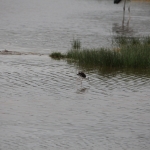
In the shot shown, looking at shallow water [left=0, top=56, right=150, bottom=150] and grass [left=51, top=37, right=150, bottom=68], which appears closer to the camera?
shallow water [left=0, top=56, right=150, bottom=150]

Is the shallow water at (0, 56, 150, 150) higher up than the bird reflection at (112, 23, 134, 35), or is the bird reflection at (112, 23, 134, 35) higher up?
the shallow water at (0, 56, 150, 150)

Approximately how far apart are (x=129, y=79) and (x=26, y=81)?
11.2 feet

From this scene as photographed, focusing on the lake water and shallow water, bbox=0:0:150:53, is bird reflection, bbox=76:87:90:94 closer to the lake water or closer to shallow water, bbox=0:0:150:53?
the lake water

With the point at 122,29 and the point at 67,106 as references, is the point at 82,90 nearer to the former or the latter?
the point at 67,106

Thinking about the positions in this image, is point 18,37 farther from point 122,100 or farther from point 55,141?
point 55,141

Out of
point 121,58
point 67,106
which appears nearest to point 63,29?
point 121,58

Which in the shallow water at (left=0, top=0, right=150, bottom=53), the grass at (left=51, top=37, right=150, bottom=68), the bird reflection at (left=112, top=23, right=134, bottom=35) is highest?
the grass at (left=51, top=37, right=150, bottom=68)

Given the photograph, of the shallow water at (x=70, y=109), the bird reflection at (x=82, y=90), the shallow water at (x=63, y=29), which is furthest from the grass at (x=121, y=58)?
the shallow water at (x=63, y=29)

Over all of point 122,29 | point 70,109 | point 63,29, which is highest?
point 70,109

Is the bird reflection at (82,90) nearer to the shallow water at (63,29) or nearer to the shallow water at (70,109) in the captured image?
the shallow water at (70,109)

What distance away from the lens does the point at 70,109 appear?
16.7 metres

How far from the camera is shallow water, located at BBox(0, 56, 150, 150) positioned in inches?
539

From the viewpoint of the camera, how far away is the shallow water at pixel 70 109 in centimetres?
1370

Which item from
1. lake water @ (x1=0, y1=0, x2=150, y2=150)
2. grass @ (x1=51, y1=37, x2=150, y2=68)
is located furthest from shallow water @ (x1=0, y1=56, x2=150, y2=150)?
grass @ (x1=51, y1=37, x2=150, y2=68)
